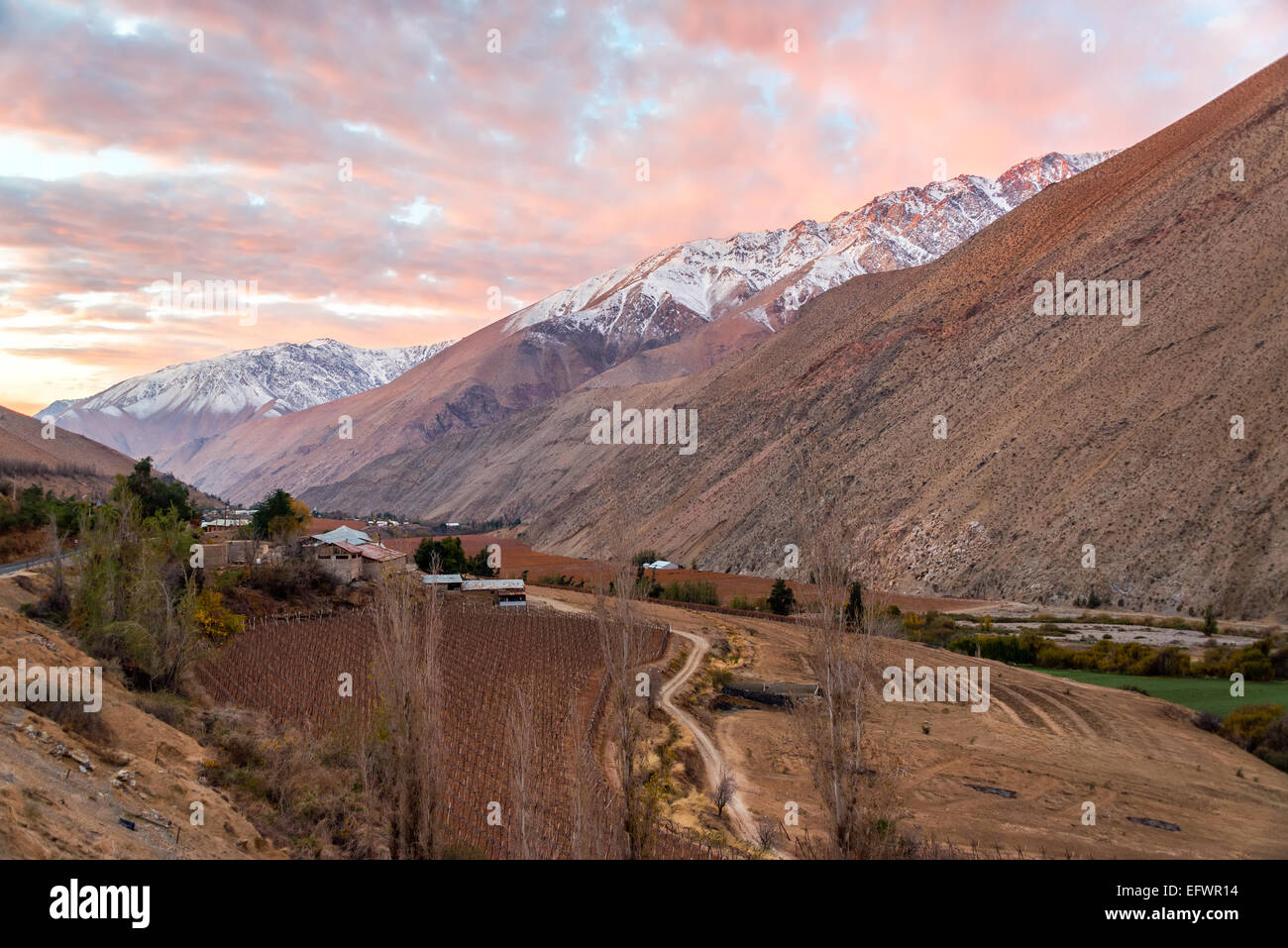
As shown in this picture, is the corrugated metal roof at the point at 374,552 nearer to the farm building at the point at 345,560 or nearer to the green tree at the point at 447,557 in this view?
the farm building at the point at 345,560

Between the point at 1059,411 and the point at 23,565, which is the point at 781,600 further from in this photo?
the point at 23,565

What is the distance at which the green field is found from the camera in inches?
1282

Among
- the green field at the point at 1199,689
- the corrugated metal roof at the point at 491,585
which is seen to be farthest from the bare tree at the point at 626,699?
the corrugated metal roof at the point at 491,585

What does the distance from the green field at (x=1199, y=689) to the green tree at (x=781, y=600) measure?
21.3 meters

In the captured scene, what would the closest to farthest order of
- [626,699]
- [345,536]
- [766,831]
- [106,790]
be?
[626,699] → [106,790] → [766,831] → [345,536]

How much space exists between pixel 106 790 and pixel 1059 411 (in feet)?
220

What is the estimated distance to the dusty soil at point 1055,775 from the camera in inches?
811

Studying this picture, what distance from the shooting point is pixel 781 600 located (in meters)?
59.7

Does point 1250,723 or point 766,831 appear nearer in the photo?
point 766,831

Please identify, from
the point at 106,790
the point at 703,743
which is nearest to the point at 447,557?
the point at 703,743

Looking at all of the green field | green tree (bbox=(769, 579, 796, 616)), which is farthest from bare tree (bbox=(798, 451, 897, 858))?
green tree (bbox=(769, 579, 796, 616))
